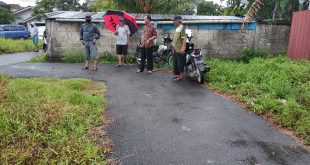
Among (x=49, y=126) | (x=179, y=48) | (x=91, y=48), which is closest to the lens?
(x=49, y=126)

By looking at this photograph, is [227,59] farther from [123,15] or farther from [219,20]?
[123,15]

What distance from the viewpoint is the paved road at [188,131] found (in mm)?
3738

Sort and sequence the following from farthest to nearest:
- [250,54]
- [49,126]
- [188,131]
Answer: [250,54] → [188,131] → [49,126]

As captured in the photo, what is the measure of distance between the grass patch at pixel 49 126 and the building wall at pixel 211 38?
18.5 feet

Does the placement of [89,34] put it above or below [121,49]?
above

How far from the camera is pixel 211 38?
1135 cm

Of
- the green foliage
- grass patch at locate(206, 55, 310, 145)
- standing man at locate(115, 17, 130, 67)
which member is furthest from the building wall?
grass patch at locate(206, 55, 310, 145)

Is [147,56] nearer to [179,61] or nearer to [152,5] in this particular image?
[179,61]

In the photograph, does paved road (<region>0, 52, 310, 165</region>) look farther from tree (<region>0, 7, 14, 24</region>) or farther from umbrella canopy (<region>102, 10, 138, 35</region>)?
tree (<region>0, 7, 14, 24</region>)

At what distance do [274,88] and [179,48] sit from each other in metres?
2.71

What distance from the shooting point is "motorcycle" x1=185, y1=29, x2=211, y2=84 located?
25.5 ft

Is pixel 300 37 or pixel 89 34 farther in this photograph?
pixel 300 37

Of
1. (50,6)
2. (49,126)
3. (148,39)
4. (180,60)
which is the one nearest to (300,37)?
(180,60)

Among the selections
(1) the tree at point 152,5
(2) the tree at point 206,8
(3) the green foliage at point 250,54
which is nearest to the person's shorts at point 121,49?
(3) the green foliage at point 250,54
